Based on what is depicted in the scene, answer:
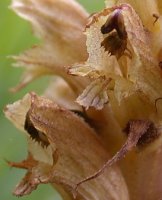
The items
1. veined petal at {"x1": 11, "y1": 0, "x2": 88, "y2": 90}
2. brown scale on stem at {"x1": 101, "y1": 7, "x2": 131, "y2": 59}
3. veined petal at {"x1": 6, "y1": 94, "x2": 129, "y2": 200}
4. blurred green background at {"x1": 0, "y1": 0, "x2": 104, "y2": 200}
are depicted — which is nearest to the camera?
brown scale on stem at {"x1": 101, "y1": 7, "x2": 131, "y2": 59}

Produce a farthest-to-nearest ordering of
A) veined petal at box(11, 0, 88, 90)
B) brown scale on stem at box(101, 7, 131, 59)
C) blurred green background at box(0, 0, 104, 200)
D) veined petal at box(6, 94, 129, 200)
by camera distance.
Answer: blurred green background at box(0, 0, 104, 200), veined petal at box(11, 0, 88, 90), veined petal at box(6, 94, 129, 200), brown scale on stem at box(101, 7, 131, 59)

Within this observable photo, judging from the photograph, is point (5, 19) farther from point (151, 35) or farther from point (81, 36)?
point (151, 35)

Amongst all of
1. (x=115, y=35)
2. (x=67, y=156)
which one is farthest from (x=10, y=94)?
(x=115, y=35)

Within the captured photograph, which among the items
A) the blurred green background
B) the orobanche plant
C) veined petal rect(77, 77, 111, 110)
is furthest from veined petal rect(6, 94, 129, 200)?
the blurred green background

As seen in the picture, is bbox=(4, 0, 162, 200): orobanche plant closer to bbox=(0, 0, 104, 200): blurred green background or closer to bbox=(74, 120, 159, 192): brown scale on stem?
bbox=(74, 120, 159, 192): brown scale on stem

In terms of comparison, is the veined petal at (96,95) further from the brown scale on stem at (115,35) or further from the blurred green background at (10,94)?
the blurred green background at (10,94)

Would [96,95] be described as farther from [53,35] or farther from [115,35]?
[53,35]
